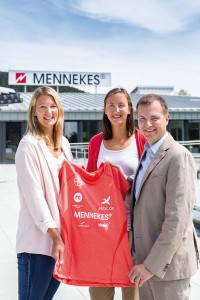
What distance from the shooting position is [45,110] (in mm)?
2359

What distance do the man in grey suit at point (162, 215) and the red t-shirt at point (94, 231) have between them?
0.12m

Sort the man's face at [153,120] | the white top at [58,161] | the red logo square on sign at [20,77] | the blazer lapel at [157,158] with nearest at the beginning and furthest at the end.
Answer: the blazer lapel at [157,158]
the man's face at [153,120]
the white top at [58,161]
the red logo square on sign at [20,77]

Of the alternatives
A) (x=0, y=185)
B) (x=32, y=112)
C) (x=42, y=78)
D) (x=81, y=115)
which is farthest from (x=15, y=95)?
(x=32, y=112)

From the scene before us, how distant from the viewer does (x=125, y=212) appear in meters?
2.15

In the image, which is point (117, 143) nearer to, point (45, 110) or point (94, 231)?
point (45, 110)

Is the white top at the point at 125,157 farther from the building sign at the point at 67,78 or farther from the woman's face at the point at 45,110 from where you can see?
the building sign at the point at 67,78

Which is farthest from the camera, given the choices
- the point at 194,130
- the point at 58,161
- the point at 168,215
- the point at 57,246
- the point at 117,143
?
the point at 194,130

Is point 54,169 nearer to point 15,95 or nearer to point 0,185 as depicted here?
point 0,185

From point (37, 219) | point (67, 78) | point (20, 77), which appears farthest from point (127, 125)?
point (20, 77)

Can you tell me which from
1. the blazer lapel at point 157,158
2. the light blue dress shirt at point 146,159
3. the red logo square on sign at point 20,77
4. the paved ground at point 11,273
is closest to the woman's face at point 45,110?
the light blue dress shirt at point 146,159

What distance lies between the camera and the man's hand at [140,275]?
1.90m

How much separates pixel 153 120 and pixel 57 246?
96 cm

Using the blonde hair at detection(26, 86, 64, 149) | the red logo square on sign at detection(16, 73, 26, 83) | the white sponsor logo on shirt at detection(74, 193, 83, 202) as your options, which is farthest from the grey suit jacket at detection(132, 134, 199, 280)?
the red logo square on sign at detection(16, 73, 26, 83)

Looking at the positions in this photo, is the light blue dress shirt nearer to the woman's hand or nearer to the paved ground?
the woman's hand
